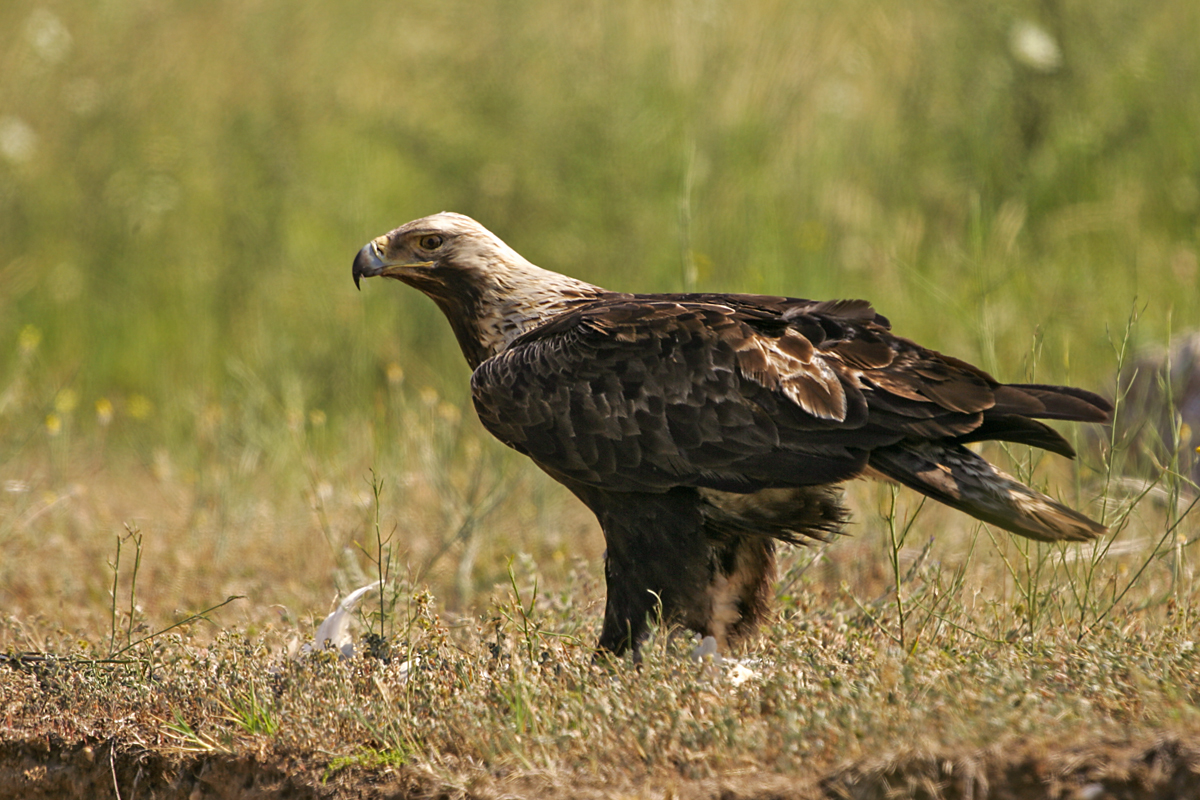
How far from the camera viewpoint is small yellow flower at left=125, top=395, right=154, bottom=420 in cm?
810

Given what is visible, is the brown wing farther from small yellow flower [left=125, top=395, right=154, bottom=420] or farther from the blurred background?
small yellow flower [left=125, top=395, right=154, bottom=420]

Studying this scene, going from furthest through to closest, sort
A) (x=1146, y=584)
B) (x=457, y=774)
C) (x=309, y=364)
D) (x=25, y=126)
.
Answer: (x=25, y=126) < (x=309, y=364) < (x=1146, y=584) < (x=457, y=774)

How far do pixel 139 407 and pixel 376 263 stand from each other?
4429mm

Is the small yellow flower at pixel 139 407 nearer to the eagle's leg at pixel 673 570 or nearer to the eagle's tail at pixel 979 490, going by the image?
the eagle's leg at pixel 673 570

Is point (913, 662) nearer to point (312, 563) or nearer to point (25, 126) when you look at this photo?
point (312, 563)

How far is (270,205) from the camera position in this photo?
10016mm

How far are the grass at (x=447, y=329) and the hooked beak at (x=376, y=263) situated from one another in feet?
3.91

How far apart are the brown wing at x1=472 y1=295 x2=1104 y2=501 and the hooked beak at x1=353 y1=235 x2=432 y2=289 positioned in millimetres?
706

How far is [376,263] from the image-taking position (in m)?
4.57

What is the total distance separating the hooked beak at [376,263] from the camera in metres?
4.56

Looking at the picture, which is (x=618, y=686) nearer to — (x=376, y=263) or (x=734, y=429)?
(x=734, y=429)

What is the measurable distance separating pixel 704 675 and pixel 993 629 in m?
1.16

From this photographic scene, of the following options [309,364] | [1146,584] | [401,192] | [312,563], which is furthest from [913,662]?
[401,192]

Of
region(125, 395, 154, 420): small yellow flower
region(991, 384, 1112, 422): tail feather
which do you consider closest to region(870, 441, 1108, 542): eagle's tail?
region(991, 384, 1112, 422): tail feather
